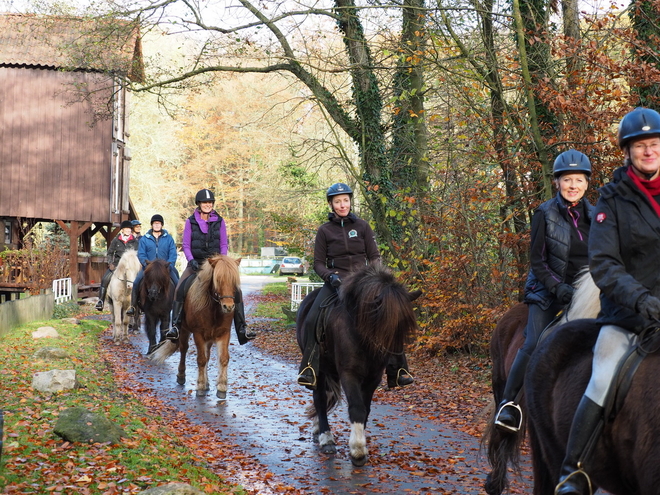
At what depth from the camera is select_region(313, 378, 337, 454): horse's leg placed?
8164 mm

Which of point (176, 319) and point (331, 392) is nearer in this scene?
point (331, 392)

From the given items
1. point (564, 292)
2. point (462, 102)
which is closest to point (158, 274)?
point (462, 102)

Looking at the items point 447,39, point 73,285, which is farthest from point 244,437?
point 73,285

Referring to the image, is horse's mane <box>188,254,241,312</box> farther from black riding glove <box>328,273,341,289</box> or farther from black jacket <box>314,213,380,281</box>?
black riding glove <box>328,273,341,289</box>

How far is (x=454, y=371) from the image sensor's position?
1412cm

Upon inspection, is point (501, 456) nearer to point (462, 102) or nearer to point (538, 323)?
point (538, 323)

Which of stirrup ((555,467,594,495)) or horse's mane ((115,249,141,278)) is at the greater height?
horse's mane ((115,249,141,278))

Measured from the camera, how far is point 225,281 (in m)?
11.2

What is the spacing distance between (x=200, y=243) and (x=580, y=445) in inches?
352

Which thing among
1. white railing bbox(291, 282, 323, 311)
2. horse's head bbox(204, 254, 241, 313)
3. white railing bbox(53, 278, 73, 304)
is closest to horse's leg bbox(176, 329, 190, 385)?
horse's head bbox(204, 254, 241, 313)

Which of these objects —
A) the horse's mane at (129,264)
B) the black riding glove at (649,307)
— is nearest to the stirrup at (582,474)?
the black riding glove at (649,307)

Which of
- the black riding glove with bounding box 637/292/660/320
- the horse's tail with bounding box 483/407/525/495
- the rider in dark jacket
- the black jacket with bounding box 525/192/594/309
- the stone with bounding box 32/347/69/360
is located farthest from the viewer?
the rider in dark jacket

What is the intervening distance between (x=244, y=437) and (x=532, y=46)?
26.6ft

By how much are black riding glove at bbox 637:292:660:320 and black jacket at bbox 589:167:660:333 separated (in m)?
0.17
